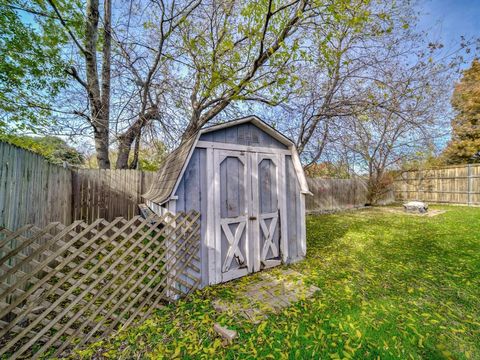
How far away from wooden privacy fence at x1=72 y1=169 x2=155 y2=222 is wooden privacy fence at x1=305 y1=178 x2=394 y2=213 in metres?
7.91

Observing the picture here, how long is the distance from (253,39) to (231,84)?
3.95 ft

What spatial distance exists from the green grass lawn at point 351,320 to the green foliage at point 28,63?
19.3 ft

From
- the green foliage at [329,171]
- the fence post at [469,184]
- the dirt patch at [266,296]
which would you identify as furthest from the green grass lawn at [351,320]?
the fence post at [469,184]

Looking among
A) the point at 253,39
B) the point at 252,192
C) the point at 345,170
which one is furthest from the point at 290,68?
the point at 345,170

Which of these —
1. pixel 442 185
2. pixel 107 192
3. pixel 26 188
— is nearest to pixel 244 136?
pixel 26 188

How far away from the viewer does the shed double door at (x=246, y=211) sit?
3.31 m

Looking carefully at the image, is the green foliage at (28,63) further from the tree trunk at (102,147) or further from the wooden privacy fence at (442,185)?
the wooden privacy fence at (442,185)

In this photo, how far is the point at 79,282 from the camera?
2076mm

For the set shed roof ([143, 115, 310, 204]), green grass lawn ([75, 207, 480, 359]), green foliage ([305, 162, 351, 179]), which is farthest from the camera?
green foliage ([305, 162, 351, 179])

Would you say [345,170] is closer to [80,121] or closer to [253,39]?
[253,39]

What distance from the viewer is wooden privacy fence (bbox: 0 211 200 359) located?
5.91 feet

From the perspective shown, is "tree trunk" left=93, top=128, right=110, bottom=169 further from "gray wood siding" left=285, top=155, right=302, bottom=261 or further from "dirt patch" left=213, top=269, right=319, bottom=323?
"dirt patch" left=213, top=269, right=319, bottom=323

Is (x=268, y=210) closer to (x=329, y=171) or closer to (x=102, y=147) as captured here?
(x=102, y=147)

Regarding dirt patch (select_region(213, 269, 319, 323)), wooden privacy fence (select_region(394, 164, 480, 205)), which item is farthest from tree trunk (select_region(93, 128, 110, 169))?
wooden privacy fence (select_region(394, 164, 480, 205))
